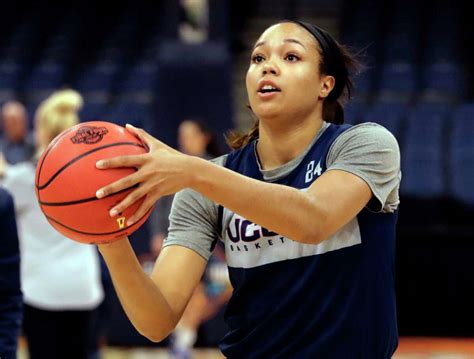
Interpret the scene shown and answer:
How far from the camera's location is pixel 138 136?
2.11 metres

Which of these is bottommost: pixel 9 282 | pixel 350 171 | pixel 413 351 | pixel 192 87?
pixel 413 351

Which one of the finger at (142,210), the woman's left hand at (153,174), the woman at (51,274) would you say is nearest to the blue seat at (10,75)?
the woman at (51,274)

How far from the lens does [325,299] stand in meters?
2.37

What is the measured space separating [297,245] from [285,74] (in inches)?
17.3

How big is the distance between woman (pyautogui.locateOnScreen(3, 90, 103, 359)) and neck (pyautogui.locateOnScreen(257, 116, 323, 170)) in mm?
2479

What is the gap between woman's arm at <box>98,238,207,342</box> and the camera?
2344 millimetres

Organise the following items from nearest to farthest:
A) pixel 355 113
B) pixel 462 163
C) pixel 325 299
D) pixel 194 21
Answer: pixel 325 299
pixel 462 163
pixel 194 21
pixel 355 113

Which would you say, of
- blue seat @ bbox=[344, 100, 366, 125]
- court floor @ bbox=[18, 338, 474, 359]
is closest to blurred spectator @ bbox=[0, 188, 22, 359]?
court floor @ bbox=[18, 338, 474, 359]

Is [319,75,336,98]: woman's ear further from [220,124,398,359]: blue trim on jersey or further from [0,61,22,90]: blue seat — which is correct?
[0,61,22,90]: blue seat

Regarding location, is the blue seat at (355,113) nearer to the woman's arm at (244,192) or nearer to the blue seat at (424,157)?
the blue seat at (424,157)

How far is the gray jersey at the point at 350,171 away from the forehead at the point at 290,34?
0.76 ft

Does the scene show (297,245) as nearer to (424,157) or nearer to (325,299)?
(325,299)

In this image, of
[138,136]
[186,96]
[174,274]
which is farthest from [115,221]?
[186,96]

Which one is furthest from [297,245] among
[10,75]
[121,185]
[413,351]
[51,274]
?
[10,75]
